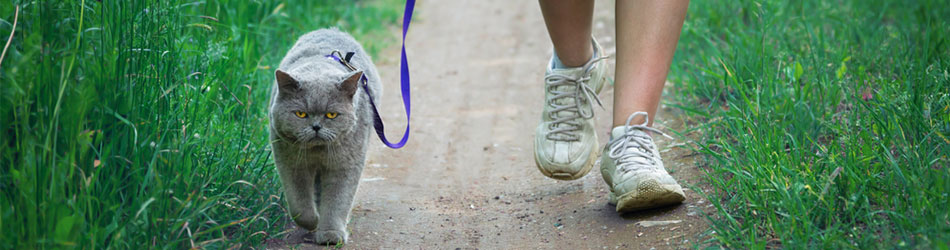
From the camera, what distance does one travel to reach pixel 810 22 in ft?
14.4

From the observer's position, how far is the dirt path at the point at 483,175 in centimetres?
268

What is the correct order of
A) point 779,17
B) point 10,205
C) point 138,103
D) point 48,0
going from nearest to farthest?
point 10,205
point 48,0
point 138,103
point 779,17

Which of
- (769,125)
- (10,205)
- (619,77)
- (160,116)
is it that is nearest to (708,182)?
(769,125)

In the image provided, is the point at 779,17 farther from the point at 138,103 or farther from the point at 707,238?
the point at 138,103

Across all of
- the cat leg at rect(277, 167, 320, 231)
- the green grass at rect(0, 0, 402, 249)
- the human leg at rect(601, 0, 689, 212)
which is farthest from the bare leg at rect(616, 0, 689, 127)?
the green grass at rect(0, 0, 402, 249)

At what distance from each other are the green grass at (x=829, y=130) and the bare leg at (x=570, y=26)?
552 millimetres

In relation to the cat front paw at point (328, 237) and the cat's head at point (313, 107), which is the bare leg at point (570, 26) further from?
the cat front paw at point (328, 237)

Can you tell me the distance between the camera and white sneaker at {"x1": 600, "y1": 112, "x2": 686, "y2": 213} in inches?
99.1

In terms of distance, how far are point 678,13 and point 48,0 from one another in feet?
6.02

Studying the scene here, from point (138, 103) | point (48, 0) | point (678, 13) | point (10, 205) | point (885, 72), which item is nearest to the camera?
point (10, 205)

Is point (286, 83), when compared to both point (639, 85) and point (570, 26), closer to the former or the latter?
point (570, 26)

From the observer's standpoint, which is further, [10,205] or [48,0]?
[48,0]

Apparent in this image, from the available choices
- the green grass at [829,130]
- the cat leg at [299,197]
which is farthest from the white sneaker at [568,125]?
the cat leg at [299,197]

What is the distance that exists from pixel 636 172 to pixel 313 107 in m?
1.05
